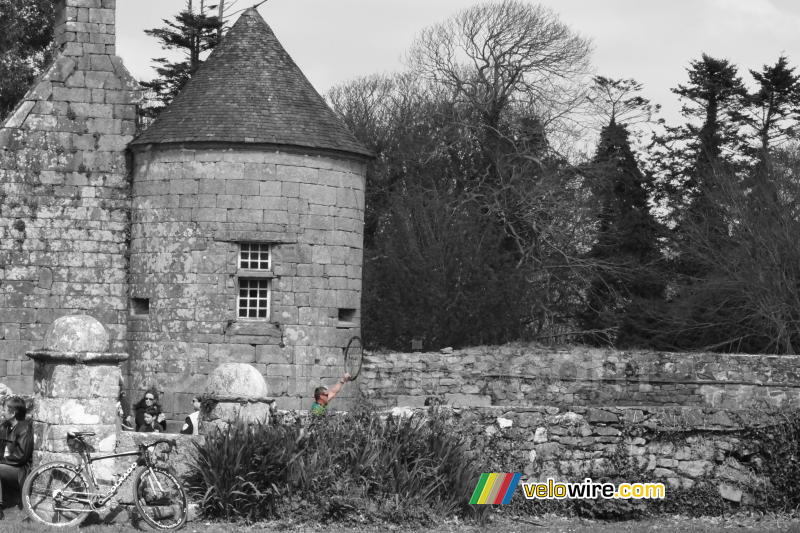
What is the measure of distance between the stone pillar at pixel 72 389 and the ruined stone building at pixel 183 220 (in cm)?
766

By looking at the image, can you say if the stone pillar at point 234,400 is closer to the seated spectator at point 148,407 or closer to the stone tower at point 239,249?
the seated spectator at point 148,407

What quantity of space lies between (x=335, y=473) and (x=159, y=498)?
5.53ft

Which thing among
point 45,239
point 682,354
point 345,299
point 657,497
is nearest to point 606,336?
point 682,354

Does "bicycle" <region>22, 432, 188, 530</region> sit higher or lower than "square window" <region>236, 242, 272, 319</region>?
lower

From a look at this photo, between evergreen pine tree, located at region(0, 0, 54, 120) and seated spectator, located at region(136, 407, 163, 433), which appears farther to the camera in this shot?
evergreen pine tree, located at region(0, 0, 54, 120)

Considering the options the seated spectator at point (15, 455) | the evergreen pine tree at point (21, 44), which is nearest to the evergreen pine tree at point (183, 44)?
the evergreen pine tree at point (21, 44)

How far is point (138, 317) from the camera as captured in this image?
20.4 metres

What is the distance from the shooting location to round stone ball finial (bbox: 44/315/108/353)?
11.9 metres

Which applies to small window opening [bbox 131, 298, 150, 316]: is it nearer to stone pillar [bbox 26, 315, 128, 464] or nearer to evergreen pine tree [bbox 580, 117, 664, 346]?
stone pillar [bbox 26, 315, 128, 464]

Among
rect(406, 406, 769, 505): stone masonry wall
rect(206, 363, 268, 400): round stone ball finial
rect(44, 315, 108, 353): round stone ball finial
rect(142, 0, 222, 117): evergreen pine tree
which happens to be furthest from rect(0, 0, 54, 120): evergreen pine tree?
rect(406, 406, 769, 505): stone masonry wall

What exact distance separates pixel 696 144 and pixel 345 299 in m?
21.0

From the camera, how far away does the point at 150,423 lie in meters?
16.7

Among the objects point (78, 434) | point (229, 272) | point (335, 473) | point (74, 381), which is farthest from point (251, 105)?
point (335, 473)

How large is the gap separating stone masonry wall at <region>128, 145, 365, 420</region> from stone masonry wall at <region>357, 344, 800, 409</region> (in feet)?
5.87
